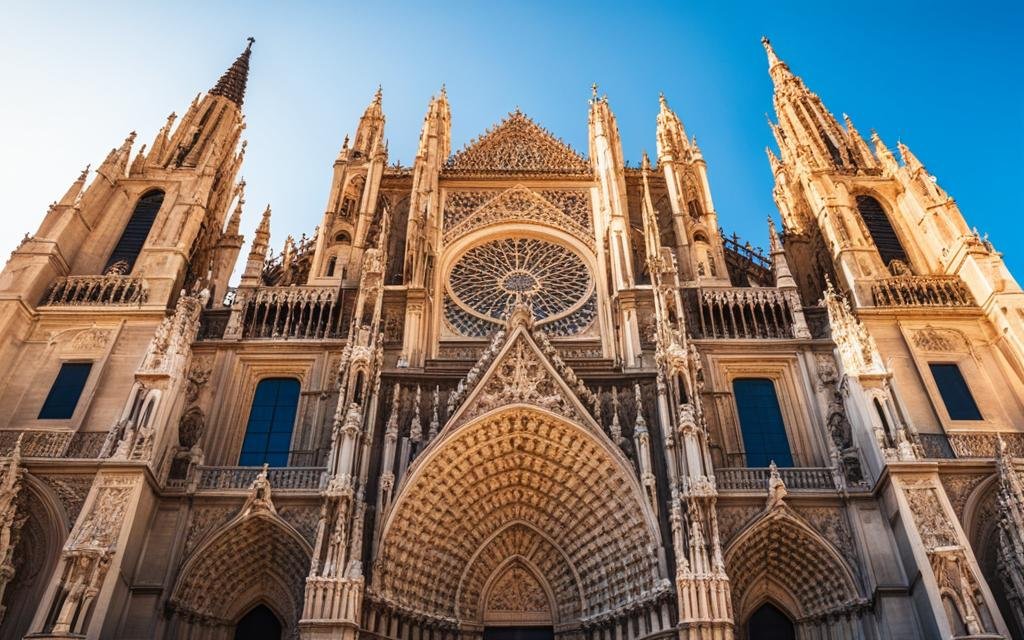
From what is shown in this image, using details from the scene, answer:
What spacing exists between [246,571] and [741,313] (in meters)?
13.2

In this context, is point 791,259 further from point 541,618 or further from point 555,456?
point 541,618

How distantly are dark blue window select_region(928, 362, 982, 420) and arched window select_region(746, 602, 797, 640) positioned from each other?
6.11 meters

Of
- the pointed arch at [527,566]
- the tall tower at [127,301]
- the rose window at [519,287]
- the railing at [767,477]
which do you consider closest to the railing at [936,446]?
the railing at [767,477]

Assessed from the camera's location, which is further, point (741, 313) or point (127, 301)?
point (741, 313)

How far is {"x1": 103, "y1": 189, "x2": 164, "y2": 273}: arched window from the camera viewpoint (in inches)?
839

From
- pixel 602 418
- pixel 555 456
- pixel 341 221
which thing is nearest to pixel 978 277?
pixel 602 418

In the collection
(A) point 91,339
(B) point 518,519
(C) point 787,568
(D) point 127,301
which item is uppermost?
(D) point 127,301

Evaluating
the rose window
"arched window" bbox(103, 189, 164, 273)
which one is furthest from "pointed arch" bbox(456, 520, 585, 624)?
"arched window" bbox(103, 189, 164, 273)

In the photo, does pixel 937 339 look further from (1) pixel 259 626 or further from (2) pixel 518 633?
(1) pixel 259 626

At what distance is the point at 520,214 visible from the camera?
23.3m

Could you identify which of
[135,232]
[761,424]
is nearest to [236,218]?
[135,232]

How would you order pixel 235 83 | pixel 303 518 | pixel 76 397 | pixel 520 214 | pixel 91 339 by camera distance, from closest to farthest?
1. pixel 303 518
2. pixel 76 397
3. pixel 91 339
4. pixel 520 214
5. pixel 235 83

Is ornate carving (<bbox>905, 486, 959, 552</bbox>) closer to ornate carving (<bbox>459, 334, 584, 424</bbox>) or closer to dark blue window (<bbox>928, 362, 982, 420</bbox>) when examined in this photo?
dark blue window (<bbox>928, 362, 982, 420</bbox>)

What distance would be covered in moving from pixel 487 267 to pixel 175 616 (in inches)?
479
